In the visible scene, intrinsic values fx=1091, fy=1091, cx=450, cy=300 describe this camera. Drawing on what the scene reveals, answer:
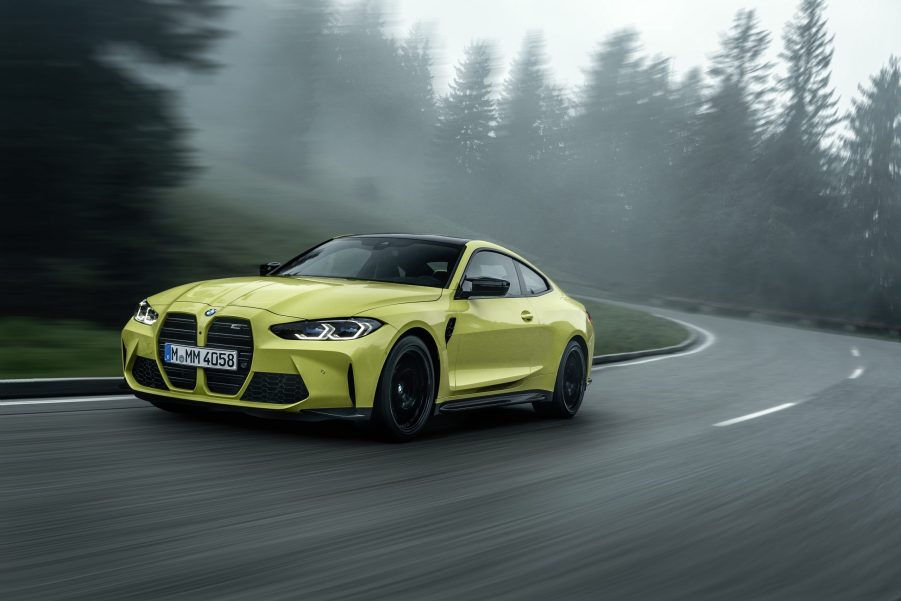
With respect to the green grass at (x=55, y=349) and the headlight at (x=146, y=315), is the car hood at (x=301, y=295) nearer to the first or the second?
the headlight at (x=146, y=315)

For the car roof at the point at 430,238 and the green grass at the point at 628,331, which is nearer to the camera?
the car roof at the point at 430,238

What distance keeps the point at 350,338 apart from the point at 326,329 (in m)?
0.17

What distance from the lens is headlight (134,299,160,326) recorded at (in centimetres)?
755

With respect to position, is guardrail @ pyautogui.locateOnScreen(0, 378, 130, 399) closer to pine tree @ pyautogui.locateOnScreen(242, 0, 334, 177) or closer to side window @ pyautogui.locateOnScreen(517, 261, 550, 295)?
side window @ pyautogui.locateOnScreen(517, 261, 550, 295)

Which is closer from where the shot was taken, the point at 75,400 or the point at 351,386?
the point at 351,386

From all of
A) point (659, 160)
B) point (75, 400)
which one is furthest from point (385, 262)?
point (659, 160)

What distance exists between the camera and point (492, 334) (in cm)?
859

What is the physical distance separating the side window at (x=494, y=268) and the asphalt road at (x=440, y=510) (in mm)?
1233

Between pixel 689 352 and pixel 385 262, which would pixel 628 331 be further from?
pixel 385 262

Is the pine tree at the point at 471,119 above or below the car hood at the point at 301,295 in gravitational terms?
above

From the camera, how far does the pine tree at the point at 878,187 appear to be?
73688 millimetres

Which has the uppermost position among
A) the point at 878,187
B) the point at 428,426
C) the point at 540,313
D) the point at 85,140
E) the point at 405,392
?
the point at 878,187

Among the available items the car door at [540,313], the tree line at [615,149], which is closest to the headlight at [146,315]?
the car door at [540,313]

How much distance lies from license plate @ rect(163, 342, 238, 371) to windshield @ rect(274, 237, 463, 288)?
65.1 inches
